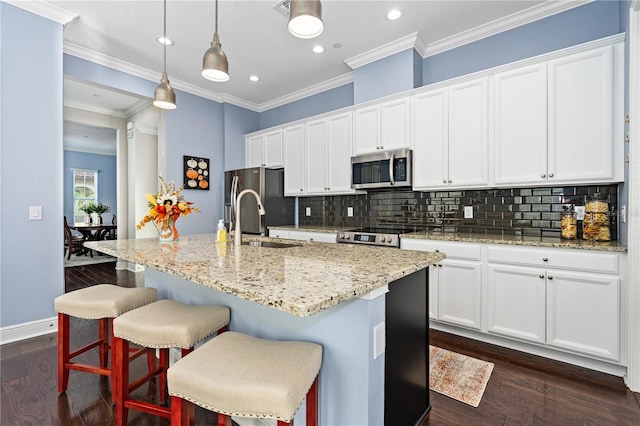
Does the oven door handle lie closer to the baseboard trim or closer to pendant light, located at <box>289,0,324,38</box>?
pendant light, located at <box>289,0,324,38</box>

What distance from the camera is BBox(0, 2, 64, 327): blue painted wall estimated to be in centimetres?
269

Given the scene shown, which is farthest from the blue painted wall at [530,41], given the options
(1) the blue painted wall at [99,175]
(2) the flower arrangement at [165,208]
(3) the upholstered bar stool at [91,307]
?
(1) the blue painted wall at [99,175]

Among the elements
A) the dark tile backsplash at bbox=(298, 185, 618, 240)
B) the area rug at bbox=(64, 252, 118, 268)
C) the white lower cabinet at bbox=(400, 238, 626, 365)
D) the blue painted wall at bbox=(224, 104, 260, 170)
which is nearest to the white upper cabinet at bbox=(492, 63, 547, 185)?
the dark tile backsplash at bbox=(298, 185, 618, 240)

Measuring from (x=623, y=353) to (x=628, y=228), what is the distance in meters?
0.83

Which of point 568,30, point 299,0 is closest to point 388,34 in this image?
point 568,30

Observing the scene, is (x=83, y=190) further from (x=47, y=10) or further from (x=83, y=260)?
(x=47, y=10)

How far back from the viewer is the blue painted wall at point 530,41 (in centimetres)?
259

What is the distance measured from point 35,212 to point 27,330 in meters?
1.07

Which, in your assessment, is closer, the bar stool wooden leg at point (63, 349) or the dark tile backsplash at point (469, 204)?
the bar stool wooden leg at point (63, 349)

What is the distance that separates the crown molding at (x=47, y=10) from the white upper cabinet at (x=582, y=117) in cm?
434

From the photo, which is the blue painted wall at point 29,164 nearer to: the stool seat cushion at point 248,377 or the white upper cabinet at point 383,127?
the stool seat cushion at point 248,377

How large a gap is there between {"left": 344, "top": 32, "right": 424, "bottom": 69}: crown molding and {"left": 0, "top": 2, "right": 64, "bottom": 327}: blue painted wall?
120 inches

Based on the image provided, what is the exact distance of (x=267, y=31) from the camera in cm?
320

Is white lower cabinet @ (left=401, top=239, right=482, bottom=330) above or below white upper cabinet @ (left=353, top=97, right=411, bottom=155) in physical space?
below
